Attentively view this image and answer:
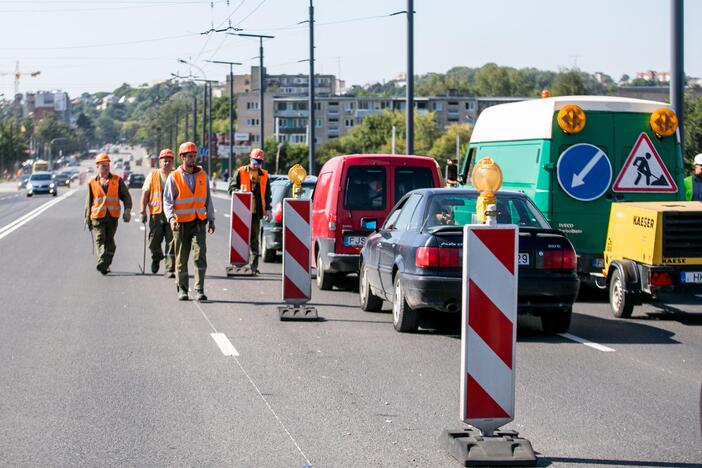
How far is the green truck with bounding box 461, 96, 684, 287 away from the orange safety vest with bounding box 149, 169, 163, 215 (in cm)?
554

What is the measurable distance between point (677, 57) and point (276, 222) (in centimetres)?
718

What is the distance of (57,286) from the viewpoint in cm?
1727

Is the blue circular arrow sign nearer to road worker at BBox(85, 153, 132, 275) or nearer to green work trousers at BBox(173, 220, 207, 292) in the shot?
Result: green work trousers at BBox(173, 220, 207, 292)

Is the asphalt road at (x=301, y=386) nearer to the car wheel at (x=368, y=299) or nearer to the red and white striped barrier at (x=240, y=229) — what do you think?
the car wheel at (x=368, y=299)

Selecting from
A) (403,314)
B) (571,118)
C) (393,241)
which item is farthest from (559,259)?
(571,118)

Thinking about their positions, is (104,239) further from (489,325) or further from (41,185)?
(41,185)

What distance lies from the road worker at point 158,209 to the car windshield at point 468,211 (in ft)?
22.3

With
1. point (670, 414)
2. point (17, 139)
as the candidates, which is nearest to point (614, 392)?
point (670, 414)

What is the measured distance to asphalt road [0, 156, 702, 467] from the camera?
722 centimetres

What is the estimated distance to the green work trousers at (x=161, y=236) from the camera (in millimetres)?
18750

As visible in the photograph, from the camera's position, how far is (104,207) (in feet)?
64.0

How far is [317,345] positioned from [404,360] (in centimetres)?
116

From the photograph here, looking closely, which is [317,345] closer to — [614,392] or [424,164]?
[614,392]

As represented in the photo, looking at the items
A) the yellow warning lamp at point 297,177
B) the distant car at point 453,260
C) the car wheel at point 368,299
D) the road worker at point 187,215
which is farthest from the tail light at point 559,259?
the road worker at point 187,215
